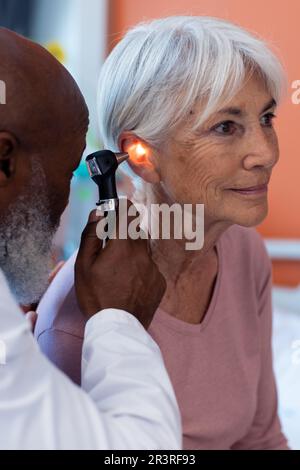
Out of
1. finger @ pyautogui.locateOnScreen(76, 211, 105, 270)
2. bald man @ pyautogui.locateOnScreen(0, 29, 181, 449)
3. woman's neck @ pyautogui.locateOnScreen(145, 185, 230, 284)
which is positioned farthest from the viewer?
woman's neck @ pyautogui.locateOnScreen(145, 185, 230, 284)

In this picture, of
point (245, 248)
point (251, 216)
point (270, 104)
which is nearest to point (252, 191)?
point (251, 216)

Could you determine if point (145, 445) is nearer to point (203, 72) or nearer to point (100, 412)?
point (100, 412)

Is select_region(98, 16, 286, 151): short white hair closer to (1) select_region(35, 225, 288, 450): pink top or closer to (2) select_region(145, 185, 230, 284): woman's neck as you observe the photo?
(2) select_region(145, 185, 230, 284): woman's neck

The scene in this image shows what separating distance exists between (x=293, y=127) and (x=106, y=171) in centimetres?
133

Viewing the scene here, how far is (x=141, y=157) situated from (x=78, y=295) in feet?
1.12

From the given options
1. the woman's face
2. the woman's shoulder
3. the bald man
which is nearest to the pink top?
the woman's shoulder

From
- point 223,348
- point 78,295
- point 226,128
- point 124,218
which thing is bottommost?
point 223,348

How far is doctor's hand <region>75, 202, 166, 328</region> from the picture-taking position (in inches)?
36.4

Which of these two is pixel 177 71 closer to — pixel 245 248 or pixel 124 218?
pixel 124 218

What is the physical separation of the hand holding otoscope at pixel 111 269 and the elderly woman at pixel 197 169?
0.15 metres

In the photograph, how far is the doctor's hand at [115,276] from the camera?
0.93m

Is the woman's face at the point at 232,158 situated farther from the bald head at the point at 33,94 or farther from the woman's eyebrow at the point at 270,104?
the bald head at the point at 33,94

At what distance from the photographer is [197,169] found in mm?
1168

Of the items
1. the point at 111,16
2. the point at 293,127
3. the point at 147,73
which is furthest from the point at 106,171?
the point at 111,16
